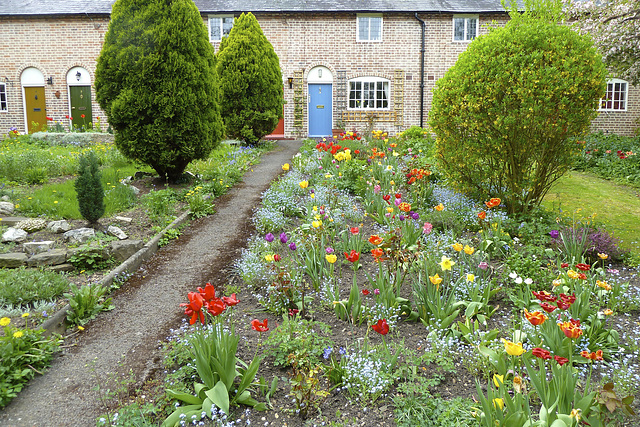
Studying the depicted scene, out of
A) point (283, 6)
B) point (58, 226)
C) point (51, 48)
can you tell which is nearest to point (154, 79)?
point (58, 226)

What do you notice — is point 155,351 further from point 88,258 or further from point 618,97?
point 618,97

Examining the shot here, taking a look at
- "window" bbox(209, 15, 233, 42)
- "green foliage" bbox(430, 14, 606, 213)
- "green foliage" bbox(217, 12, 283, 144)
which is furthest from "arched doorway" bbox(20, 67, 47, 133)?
"green foliage" bbox(430, 14, 606, 213)

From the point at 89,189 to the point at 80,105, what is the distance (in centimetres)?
1579

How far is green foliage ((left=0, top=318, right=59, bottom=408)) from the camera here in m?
2.90

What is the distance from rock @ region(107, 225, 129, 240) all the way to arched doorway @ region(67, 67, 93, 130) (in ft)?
50.4

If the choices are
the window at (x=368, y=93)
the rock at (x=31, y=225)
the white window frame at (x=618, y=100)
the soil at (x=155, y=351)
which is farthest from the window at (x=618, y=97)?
the rock at (x=31, y=225)

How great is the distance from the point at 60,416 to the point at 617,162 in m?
12.7

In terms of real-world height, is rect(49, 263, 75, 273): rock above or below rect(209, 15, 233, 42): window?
below

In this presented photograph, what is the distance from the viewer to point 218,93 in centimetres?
845

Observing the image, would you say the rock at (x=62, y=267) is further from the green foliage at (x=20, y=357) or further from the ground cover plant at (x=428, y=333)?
the ground cover plant at (x=428, y=333)

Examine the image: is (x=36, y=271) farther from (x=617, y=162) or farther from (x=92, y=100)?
(x=92, y=100)

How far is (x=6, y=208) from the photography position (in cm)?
630

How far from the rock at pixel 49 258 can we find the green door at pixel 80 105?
16140 mm

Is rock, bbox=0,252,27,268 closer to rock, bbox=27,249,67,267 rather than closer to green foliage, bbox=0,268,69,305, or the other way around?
rock, bbox=27,249,67,267
